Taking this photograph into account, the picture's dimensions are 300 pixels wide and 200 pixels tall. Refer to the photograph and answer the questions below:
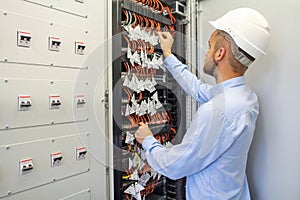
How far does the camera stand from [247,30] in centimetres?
102

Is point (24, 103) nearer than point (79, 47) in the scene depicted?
Yes

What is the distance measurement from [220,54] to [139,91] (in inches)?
20.9

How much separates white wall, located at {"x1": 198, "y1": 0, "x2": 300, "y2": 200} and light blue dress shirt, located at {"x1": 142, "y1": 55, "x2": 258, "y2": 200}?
11.2 inches

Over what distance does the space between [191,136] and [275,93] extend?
26.5 inches

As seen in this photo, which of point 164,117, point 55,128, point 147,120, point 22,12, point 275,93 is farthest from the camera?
point 164,117

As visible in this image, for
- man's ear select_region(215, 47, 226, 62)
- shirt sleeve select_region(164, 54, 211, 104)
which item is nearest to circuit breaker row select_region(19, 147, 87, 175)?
shirt sleeve select_region(164, 54, 211, 104)

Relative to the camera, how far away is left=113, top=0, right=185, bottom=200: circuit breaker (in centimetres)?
126

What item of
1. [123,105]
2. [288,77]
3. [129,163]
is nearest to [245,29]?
[288,77]

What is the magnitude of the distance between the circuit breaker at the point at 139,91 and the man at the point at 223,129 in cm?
23

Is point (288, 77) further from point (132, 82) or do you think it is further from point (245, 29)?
point (132, 82)

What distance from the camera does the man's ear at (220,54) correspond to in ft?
3.50

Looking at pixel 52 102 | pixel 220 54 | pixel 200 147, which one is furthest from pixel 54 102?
pixel 220 54

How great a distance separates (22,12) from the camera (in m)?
0.89

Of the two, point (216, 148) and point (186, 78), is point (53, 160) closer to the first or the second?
point (216, 148)
